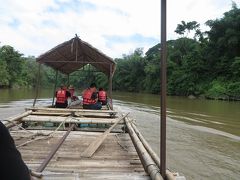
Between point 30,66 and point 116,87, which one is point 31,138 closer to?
point 116,87

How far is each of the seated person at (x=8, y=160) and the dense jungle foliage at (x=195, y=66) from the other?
30.2 meters

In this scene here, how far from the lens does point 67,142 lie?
5766 mm

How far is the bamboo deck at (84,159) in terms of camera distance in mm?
3637

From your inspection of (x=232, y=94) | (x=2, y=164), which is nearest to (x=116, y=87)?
(x=232, y=94)

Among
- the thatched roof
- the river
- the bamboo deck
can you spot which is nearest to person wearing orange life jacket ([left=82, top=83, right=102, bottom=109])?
the thatched roof

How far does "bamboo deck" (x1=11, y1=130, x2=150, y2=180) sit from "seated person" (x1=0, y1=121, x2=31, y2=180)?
2.20 metres

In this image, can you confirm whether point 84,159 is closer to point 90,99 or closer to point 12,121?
point 12,121

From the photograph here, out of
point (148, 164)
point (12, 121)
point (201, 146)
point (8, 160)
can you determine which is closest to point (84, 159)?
point (148, 164)

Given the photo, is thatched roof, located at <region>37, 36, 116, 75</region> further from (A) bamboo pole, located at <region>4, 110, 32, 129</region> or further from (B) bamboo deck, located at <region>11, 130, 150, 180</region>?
(B) bamboo deck, located at <region>11, 130, 150, 180</region>

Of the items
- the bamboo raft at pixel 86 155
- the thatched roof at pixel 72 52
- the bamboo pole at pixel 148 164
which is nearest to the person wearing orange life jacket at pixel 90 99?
the thatched roof at pixel 72 52

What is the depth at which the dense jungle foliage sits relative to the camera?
40594 mm

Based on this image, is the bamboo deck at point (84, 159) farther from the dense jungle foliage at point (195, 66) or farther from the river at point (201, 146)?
the dense jungle foliage at point (195, 66)

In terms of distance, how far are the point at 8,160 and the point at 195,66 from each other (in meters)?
46.5

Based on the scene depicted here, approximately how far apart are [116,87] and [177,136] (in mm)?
58222
